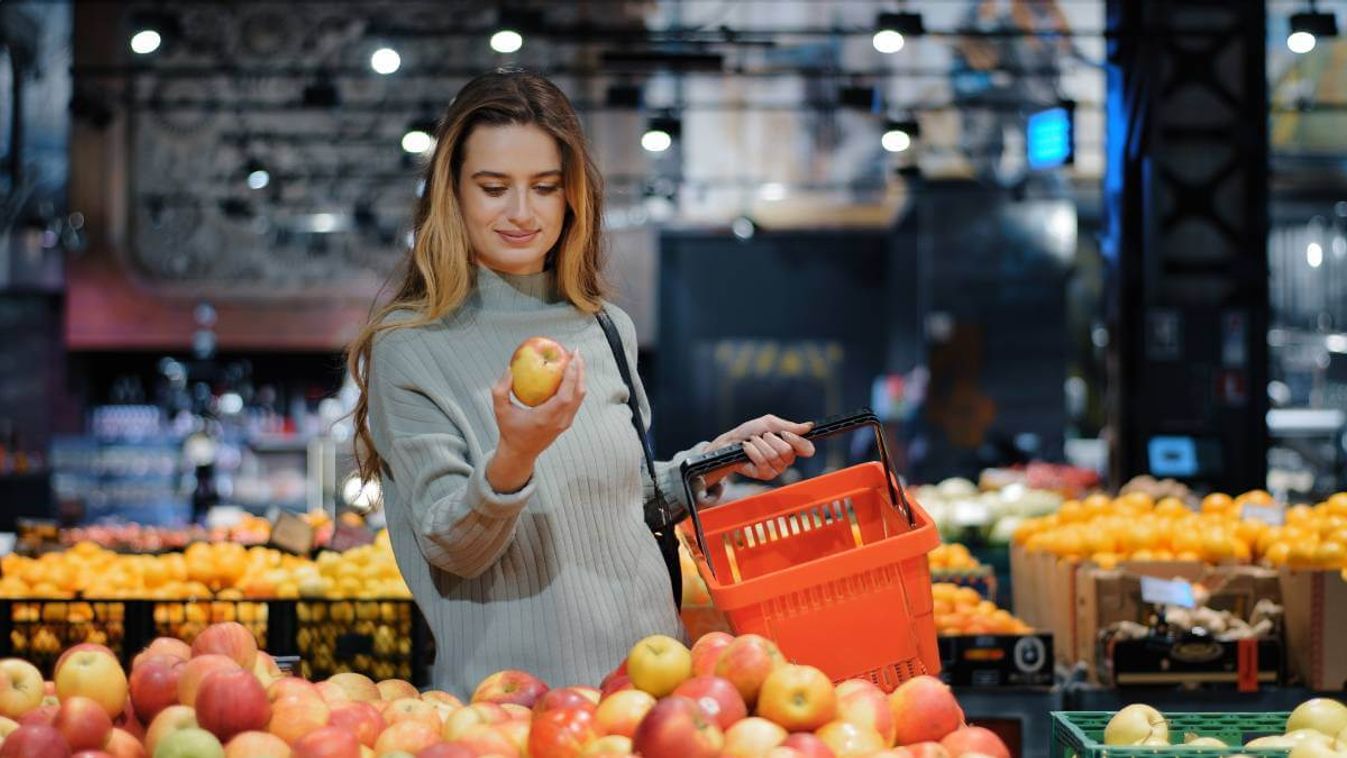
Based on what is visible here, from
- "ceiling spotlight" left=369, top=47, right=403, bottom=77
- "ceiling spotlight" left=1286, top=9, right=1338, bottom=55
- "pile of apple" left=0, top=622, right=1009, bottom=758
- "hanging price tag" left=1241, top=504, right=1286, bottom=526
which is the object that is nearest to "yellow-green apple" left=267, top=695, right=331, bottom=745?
"pile of apple" left=0, top=622, right=1009, bottom=758

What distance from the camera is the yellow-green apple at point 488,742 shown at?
6.19ft

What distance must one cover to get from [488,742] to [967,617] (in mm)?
3047

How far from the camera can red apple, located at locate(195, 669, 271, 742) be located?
76.3 inches

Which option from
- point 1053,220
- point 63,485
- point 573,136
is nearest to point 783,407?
point 1053,220

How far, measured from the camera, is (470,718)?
200 centimetres

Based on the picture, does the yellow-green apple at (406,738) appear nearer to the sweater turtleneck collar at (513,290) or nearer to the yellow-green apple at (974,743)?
the yellow-green apple at (974,743)

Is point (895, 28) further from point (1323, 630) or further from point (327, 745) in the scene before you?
point (327, 745)

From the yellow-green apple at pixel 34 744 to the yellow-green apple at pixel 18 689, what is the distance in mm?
261

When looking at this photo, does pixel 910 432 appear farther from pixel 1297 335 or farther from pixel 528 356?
pixel 528 356

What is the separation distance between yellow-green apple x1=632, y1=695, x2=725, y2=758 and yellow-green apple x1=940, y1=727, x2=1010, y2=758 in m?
0.33

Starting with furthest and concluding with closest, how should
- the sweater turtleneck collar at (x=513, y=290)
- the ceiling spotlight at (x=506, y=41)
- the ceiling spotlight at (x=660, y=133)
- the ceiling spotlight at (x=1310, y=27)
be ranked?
the ceiling spotlight at (x=660, y=133) → the ceiling spotlight at (x=1310, y=27) → the ceiling spotlight at (x=506, y=41) → the sweater turtleneck collar at (x=513, y=290)

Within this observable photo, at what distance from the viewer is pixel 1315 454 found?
16.0 meters

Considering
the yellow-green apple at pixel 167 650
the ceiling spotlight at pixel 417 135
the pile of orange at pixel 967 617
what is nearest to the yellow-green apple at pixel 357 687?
the yellow-green apple at pixel 167 650

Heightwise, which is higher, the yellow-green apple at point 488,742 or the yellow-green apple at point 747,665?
the yellow-green apple at point 747,665
